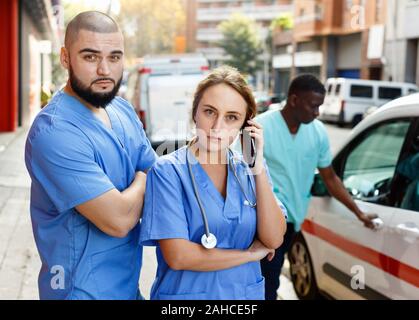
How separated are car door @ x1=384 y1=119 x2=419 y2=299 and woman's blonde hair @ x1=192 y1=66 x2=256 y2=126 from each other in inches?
56.1

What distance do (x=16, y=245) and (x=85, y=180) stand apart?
3540mm

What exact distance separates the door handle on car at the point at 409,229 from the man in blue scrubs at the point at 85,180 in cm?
158

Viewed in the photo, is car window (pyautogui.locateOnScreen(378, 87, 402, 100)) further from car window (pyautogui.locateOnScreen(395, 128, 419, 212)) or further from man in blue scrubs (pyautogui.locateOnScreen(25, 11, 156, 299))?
man in blue scrubs (pyautogui.locateOnScreen(25, 11, 156, 299))

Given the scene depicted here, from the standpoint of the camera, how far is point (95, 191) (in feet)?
6.38

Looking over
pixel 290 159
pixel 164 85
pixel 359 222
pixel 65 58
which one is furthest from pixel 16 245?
pixel 164 85

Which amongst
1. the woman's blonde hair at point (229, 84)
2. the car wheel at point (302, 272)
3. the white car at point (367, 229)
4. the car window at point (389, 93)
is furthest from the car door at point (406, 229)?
the car window at point (389, 93)

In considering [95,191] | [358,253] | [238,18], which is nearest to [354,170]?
[358,253]

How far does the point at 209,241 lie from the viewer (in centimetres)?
195

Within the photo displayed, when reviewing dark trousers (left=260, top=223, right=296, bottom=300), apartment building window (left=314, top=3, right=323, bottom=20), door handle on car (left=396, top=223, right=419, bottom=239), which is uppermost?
apartment building window (left=314, top=3, right=323, bottom=20)

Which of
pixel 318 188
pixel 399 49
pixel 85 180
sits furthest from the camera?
pixel 399 49

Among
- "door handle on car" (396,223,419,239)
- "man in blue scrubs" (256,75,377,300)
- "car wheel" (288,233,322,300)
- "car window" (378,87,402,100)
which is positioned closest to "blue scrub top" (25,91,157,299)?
"door handle on car" (396,223,419,239)

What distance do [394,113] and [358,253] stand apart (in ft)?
2.82

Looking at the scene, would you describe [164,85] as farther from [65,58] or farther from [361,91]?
[361,91]

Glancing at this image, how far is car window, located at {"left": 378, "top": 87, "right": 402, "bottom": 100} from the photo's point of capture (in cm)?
2680
